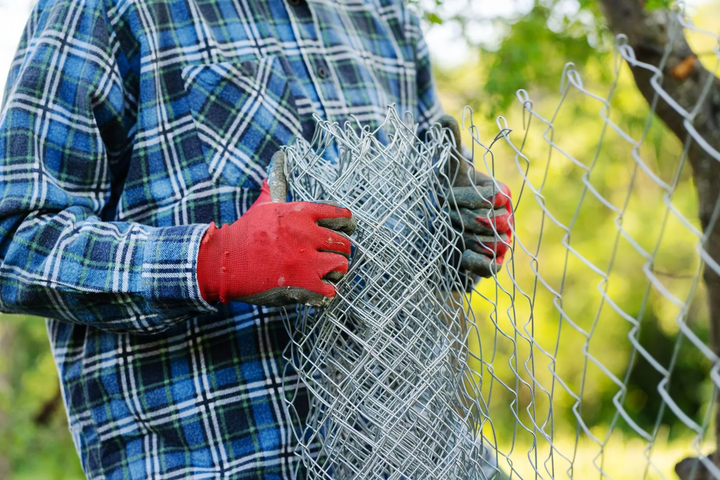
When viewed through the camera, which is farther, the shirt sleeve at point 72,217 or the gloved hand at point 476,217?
the gloved hand at point 476,217

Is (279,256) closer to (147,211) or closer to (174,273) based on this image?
(174,273)

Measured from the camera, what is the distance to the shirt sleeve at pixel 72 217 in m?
1.11

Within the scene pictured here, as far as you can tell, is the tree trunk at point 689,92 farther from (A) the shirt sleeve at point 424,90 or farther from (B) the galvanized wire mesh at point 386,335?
(B) the galvanized wire mesh at point 386,335

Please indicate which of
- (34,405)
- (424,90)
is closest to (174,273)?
(424,90)

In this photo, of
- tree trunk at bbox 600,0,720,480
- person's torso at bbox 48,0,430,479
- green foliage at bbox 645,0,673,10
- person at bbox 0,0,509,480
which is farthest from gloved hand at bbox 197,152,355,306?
green foliage at bbox 645,0,673,10

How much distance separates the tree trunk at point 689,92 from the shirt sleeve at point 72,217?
1.60m

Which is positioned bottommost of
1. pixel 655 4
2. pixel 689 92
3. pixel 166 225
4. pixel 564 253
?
pixel 564 253

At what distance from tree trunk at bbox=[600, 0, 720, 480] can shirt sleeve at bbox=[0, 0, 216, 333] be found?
62.9 inches

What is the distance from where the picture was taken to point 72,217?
1157 mm

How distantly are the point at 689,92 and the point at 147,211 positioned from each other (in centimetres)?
167

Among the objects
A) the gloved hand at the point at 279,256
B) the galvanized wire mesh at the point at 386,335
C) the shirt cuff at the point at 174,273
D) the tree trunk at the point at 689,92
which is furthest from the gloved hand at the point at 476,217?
the tree trunk at the point at 689,92

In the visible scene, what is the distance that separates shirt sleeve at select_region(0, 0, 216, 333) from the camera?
1112 mm

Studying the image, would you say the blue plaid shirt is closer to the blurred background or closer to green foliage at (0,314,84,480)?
the blurred background

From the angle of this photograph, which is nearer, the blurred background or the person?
the person
